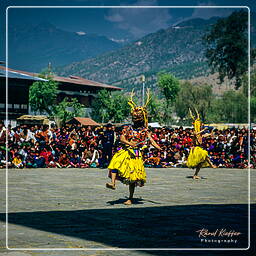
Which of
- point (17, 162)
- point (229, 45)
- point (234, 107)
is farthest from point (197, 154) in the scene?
point (234, 107)

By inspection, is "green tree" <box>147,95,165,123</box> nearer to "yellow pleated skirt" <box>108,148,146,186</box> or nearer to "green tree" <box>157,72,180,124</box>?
"green tree" <box>157,72,180,124</box>

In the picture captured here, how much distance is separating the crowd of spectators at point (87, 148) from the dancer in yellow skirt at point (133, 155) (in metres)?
11.6

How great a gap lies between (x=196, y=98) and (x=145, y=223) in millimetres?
91185

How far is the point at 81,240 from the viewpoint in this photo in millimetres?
6242

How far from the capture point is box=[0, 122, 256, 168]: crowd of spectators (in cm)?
2202

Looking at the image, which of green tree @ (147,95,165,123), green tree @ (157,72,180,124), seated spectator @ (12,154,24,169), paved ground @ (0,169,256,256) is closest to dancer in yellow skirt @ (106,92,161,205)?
paved ground @ (0,169,256,256)

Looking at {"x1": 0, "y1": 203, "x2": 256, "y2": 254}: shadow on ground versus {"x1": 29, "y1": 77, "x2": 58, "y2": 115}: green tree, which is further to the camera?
{"x1": 29, "y1": 77, "x2": 58, "y2": 115}: green tree

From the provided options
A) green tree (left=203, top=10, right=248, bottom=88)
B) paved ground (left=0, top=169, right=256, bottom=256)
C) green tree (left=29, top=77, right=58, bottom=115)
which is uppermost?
green tree (left=203, top=10, right=248, bottom=88)

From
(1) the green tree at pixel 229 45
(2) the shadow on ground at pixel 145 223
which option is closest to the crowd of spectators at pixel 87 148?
(2) the shadow on ground at pixel 145 223

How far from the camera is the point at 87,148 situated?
23719 mm

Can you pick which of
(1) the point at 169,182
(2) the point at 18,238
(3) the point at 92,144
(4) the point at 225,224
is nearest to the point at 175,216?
(4) the point at 225,224

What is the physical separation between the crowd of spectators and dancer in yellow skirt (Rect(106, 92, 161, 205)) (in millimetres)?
11553

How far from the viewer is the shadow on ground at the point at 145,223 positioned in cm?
625

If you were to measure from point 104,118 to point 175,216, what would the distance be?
73.7 m
